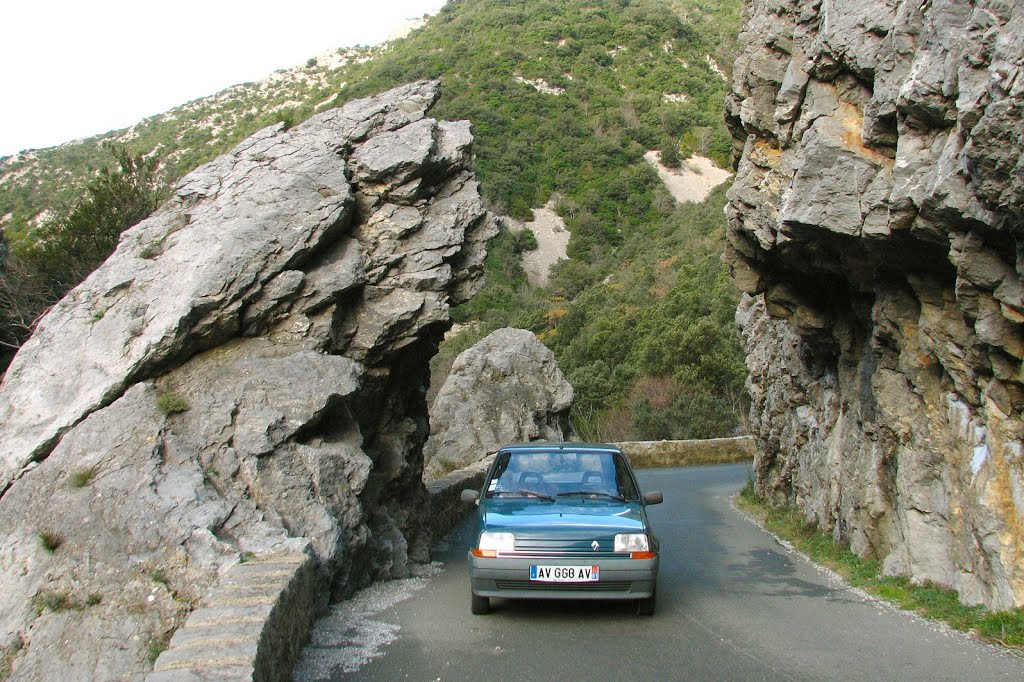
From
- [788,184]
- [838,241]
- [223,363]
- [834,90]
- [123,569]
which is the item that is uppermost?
[834,90]

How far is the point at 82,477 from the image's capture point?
899 centimetres

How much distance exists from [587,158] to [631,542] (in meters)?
72.9

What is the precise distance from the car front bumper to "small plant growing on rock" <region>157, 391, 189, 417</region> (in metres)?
4.28

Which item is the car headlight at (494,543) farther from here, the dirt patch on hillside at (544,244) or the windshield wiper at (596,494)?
the dirt patch on hillside at (544,244)

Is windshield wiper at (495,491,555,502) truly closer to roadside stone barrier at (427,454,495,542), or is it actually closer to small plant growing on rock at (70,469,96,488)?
small plant growing on rock at (70,469,96,488)

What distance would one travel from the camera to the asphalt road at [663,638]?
6.60 metres

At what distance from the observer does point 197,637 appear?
18.4 ft

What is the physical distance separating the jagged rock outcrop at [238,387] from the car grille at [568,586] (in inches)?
89.7

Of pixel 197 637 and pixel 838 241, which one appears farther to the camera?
pixel 838 241

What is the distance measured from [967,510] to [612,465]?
362cm

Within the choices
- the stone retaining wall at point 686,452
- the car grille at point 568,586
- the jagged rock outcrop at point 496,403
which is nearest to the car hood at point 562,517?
the car grille at point 568,586

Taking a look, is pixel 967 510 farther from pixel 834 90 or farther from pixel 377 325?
pixel 377 325

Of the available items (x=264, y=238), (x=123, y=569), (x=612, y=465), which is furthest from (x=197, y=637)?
(x=264, y=238)

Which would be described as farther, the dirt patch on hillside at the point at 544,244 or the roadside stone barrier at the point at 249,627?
the dirt patch on hillside at the point at 544,244
